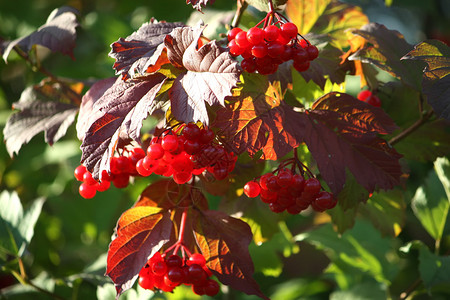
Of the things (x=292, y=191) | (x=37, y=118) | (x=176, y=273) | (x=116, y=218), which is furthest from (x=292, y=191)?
(x=116, y=218)

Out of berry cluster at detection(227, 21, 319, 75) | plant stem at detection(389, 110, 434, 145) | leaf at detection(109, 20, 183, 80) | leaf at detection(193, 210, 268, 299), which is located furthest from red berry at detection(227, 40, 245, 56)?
plant stem at detection(389, 110, 434, 145)

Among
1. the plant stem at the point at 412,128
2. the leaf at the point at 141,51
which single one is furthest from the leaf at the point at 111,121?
the plant stem at the point at 412,128

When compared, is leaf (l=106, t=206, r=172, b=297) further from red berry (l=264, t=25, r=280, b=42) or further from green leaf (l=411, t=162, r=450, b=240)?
green leaf (l=411, t=162, r=450, b=240)

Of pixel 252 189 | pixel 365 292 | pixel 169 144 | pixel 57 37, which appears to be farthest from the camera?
pixel 365 292

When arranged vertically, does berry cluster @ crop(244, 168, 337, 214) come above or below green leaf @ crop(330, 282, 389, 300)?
above

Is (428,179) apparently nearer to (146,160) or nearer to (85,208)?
(146,160)

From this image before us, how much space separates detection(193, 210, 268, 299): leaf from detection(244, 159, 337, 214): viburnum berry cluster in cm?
9

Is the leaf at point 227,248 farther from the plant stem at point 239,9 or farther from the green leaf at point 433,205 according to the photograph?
the green leaf at point 433,205

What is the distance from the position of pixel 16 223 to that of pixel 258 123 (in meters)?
0.79

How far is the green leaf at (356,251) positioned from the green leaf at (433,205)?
134mm

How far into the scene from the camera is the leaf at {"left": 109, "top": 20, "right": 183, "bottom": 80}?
0.79 meters

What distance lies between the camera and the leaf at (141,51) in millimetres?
789

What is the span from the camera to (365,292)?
1.41 meters

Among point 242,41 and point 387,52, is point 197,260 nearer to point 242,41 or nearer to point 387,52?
point 242,41
